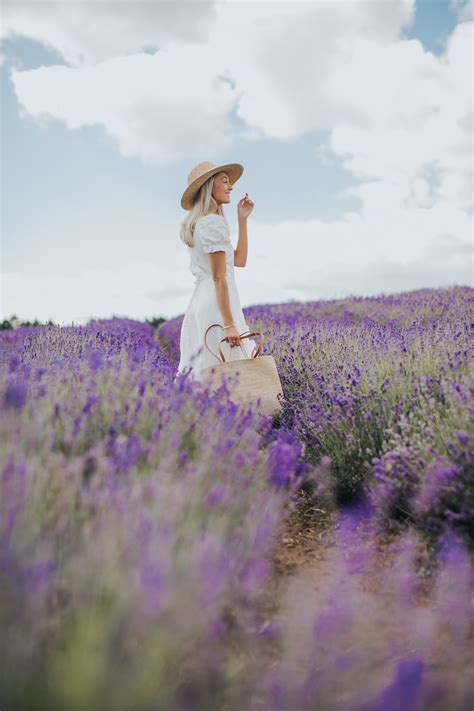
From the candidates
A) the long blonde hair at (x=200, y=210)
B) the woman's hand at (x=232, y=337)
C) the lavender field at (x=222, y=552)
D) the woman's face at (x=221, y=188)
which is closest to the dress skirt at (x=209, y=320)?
the woman's hand at (x=232, y=337)

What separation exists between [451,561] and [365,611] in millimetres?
416

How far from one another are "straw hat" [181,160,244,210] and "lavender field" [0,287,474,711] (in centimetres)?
175

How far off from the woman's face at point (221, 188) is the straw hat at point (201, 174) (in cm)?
5

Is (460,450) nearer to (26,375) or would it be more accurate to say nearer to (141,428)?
(141,428)

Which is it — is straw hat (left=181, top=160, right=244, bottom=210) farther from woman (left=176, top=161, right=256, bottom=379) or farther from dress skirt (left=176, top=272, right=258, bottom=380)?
dress skirt (left=176, top=272, right=258, bottom=380)

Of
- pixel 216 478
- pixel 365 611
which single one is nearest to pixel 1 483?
pixel 216 478

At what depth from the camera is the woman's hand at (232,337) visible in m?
3.96

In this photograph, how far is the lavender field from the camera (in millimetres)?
1413

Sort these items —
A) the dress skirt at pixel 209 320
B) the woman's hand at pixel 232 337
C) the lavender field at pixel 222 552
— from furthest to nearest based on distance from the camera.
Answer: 1. the dress skirt at pixel 209 320
2. the woman's hand at pixel 232 337
3. the lavender field at pixel 222 552

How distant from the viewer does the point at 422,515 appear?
8.46 feet

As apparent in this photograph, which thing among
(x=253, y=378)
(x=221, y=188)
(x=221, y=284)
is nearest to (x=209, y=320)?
(x=221, y=284)

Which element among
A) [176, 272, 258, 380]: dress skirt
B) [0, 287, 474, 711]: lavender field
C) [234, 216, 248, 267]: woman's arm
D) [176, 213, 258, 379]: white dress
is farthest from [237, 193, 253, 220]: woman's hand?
[0, 287, 474, 711]: lavender field

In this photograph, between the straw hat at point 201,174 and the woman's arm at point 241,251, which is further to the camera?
the woman's arm at point 241,251

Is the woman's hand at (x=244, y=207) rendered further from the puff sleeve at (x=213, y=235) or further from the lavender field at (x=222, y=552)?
the lavender field at (x=222, y=552)
